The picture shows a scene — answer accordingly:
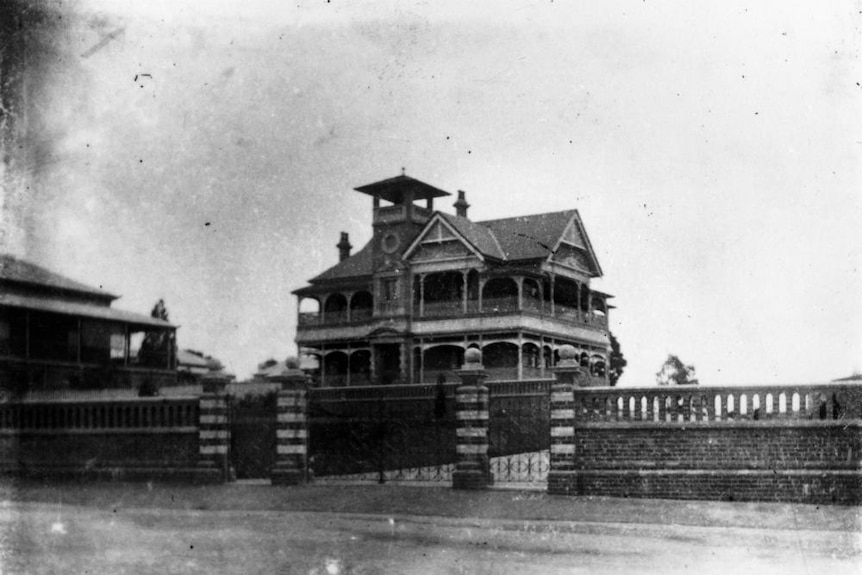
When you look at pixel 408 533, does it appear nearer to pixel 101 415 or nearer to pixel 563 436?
pixel 563 436

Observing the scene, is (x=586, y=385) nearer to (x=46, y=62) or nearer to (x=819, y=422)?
(x=819, y=422)

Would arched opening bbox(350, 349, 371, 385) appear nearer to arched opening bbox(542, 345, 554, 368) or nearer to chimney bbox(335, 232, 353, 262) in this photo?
chimney bbox(335, 232, 353, 262)

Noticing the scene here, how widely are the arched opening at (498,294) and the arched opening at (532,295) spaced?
462mm

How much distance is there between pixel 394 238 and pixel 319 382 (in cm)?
748

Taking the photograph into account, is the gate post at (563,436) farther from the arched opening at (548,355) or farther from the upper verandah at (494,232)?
the arched opening at (548,355)

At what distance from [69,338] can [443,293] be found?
1695cm

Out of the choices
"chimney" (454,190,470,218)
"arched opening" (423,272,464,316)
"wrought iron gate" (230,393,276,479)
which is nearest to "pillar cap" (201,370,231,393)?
"wrought iron gate" (230,393,276,479)

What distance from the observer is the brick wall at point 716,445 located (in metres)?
15.3

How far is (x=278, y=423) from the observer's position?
63.9 feet

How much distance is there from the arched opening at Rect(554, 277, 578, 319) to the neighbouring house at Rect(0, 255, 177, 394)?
55.9 ft

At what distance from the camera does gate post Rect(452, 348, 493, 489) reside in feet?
57.8

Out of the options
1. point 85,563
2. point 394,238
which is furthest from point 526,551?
point 394,238

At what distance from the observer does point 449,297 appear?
4431cm

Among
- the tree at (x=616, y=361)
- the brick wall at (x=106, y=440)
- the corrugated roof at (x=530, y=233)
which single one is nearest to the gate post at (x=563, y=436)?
the brick wall at (x=106, y=440)
